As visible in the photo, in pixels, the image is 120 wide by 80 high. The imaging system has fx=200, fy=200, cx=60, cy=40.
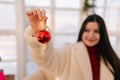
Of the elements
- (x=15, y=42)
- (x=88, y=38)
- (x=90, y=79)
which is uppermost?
(x=88, y=38)

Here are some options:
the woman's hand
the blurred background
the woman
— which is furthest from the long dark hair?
the blurred background

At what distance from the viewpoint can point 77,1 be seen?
90.0 inches

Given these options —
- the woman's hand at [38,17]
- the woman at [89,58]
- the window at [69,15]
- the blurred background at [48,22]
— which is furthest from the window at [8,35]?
the woman's hand at [38,17]

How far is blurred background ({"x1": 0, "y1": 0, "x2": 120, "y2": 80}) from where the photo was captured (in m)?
2.16

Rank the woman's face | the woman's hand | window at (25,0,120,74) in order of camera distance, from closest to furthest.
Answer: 1. the woman's hand
2. the woman's face
3. window at (25,0,120,74)

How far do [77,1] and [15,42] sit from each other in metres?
0.84

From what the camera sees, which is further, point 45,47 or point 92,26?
point 92,26

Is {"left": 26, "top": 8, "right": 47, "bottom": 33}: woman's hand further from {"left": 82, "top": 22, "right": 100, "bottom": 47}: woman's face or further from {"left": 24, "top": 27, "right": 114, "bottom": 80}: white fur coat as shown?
{"left": 82, "top": 22, "right": 100, "bottom": 47}: woman's face

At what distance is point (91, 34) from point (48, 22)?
3.21 feet

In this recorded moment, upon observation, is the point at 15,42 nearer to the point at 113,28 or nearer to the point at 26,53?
the point at 26,53

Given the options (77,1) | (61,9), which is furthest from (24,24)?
(77,1)

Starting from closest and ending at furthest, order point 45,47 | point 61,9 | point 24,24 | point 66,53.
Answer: point 45,47 → point 66,53 → point 24,24 → point 61,9

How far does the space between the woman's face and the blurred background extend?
838mm

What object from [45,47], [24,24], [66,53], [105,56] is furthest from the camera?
[24,24]
